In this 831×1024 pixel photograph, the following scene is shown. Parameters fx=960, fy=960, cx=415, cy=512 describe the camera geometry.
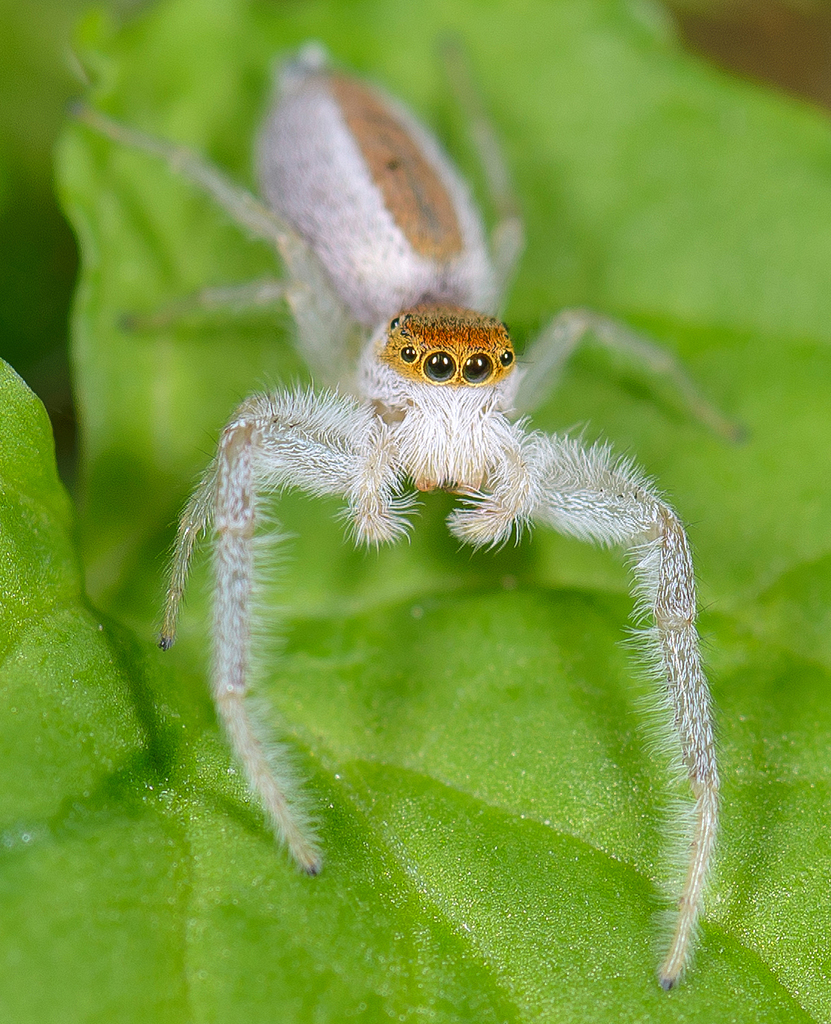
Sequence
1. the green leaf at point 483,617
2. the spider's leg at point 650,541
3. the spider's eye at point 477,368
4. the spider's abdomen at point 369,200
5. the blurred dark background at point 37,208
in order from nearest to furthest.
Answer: the green leaf at point 483,617, the spider's leg at point 650,541, the spider's eye at point 477,368, the spider's abdomen at point 369,200, the blurred dark background at point 37,208

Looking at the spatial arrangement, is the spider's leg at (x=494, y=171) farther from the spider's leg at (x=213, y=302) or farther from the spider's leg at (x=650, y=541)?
the spider's leg at (x=650, y=541)

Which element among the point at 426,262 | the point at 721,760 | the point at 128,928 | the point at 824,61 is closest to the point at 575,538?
the point at 721,760

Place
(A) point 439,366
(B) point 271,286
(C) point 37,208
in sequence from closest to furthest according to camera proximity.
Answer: (A) point 439,366 < (B) point 271,286 < (C) point 37,208

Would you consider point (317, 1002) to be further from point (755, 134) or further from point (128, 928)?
point (755, 134)

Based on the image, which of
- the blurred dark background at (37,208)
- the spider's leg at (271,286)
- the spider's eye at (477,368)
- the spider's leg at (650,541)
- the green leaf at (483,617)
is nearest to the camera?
the green leaf at (483,617)

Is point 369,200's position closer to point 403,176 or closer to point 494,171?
point 403,176

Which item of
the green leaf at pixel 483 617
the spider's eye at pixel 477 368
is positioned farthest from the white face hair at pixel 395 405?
the green leaf at pixel 483 617

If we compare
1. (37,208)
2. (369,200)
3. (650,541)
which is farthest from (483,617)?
(37,208)
